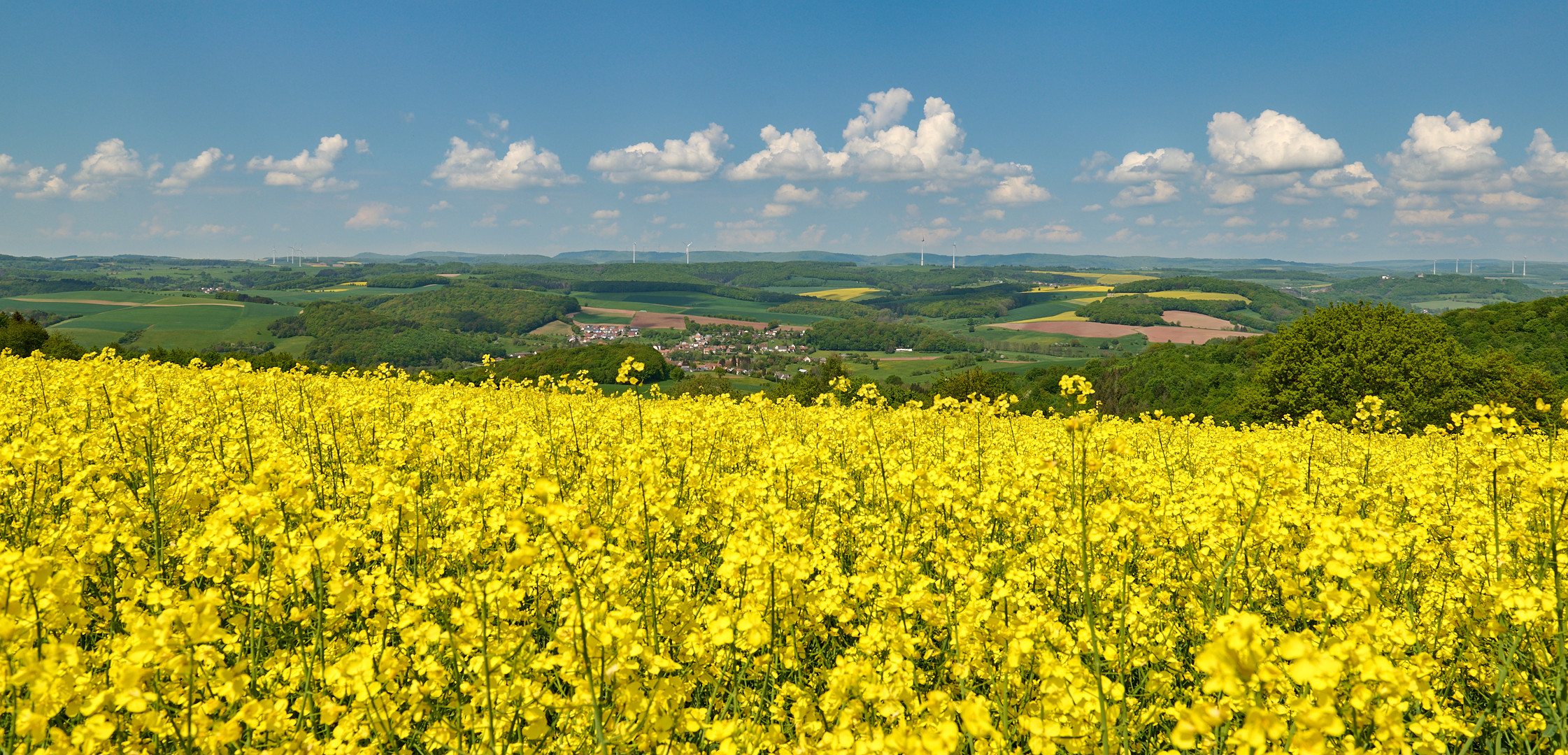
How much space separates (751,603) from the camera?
4148 mm

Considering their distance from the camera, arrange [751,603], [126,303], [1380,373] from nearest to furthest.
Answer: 1. [751,603]
2. [1380,373]
3. [126,303]

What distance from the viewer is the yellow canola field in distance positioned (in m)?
3.36

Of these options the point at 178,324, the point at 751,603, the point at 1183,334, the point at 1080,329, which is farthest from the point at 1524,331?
the point at 178,324

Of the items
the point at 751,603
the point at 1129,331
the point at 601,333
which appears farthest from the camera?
the point at 601,333

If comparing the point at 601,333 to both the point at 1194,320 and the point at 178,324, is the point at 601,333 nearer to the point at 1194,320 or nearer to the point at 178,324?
the point at 178,324

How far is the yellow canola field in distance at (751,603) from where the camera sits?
3.36 metres

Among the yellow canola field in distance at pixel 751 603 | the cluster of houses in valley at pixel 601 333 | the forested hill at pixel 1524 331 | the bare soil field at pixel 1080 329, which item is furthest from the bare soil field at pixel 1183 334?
the yellow canola field in distance at pixel 751 603

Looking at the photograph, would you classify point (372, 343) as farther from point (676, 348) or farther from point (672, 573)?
point (672, 573)

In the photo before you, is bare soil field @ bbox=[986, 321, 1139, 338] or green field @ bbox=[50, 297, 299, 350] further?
bare soil field @ bbox=[986, 321, 1139, 338]

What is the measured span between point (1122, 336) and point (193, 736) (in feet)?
564

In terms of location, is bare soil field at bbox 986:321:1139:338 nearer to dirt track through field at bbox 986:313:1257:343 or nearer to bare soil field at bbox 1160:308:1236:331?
dirt track through field at bbox 986:313:1257:343

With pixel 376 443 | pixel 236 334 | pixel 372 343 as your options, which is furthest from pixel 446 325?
pixel 376 443

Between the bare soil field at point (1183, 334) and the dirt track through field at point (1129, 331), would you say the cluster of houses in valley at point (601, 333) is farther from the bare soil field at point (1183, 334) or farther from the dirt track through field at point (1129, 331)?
the bare soil field at point (1183, 334)

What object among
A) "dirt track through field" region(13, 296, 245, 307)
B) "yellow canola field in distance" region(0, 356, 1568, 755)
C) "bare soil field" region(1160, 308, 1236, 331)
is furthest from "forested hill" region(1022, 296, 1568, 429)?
"dirt track through field" region(13, 296, 245, 307)
